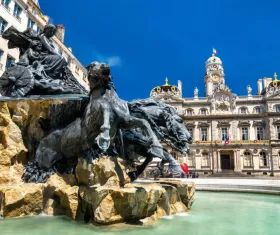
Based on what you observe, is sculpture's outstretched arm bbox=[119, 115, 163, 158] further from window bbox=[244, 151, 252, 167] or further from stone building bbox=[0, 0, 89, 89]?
window bbox=[244, 151, 252, 167]

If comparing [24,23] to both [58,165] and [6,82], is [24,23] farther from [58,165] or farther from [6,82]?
[58,165]


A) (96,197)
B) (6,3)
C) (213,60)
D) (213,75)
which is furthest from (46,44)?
(213,60)

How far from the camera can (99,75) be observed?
205 inches

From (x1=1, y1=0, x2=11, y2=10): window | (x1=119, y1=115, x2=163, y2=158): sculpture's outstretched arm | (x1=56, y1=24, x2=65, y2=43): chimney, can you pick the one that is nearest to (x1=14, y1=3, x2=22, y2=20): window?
(x1=1, y1=0, x2=11, y2=10): window

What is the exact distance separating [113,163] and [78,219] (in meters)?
1.17

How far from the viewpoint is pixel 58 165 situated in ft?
19.9

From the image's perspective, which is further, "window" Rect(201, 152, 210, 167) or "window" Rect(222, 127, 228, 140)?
"window" Rect(222, 127, 228, 140)

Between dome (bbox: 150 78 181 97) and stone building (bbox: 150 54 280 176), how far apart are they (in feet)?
1.05

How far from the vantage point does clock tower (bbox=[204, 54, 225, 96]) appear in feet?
184

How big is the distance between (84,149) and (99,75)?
1610 mm

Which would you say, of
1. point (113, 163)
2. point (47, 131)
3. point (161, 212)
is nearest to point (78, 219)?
point (113, 163)

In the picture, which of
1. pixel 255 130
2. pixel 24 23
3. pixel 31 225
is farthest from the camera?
pixel 255 130

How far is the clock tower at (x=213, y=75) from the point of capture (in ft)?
184

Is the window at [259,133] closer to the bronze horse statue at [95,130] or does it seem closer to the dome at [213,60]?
the dome at [213,60]
